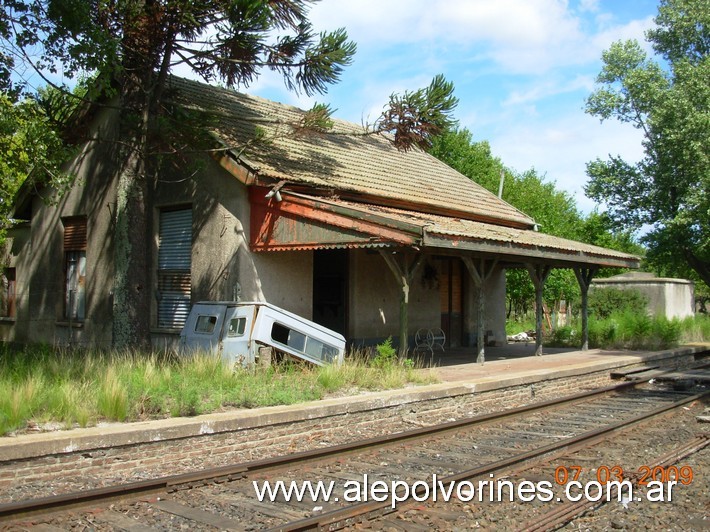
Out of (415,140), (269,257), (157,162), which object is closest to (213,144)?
(157,162)

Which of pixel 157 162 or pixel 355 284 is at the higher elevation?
pixel 157 162

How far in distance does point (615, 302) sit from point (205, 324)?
23.1m

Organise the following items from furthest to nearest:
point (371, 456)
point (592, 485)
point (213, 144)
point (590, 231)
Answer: point (590, 231)
point (213, 144)
point (371, 456)
point (592, 485)

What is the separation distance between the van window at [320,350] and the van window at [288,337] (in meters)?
0.13

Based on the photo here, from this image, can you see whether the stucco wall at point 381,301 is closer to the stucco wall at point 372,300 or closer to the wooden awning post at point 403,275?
the stucco wall at point 372,300

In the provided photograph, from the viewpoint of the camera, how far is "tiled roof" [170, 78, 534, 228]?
47.6 ft

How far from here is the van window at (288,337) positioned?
37.8 ft

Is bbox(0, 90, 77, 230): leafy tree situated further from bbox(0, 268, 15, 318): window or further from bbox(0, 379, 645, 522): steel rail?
bbox(0, 268, 15, 318): window

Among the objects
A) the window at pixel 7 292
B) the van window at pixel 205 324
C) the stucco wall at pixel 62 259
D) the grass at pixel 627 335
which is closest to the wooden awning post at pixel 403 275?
the van window at pixel 205 324

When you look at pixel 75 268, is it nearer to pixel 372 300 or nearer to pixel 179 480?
pixel 372 300

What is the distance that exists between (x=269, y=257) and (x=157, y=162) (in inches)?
118

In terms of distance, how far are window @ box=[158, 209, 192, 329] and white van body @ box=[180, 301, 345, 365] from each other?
241cm

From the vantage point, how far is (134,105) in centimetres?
1397

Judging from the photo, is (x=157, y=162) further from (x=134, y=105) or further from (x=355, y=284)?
(x=355, y=284)
